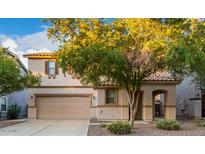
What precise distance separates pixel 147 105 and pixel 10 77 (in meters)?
9.16

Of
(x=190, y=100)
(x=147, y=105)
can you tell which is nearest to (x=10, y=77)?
(x=147, y=105)

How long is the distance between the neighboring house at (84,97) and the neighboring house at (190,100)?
1637mm

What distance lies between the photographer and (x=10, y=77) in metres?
19.6

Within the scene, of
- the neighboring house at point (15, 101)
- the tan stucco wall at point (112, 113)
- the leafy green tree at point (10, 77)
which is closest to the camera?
the leafy green tree at point (10, 77)

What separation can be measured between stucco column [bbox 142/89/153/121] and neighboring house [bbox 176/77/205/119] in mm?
3209

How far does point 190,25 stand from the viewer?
55.0 feet

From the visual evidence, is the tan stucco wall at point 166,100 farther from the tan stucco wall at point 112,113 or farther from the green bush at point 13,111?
the green bush at point 13,111

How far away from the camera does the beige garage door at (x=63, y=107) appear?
2455cm

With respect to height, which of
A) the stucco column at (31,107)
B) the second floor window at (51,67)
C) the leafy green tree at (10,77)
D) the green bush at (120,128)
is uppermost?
the second floor window at (51,67)

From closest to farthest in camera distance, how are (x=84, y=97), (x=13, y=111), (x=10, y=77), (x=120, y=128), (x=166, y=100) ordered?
(x=120, y=128) < (x=10, y=77) < (x=166, y=100) < (x=84, y=97) < (x=13, y=111)

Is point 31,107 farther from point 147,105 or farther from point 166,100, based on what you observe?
point 166,100

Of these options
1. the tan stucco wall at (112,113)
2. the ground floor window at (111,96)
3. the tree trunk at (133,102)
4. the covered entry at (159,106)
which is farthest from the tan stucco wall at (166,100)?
the tree trunk at (133,102)

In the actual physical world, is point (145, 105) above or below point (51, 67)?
below
